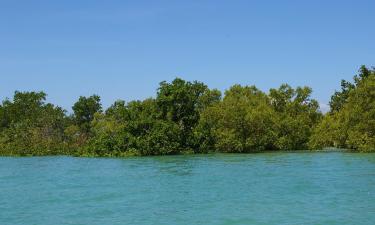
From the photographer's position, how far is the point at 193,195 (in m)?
21.4

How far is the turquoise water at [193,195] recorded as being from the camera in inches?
644

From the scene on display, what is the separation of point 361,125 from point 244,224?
34.5 m

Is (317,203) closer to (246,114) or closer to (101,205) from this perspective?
(101,205)

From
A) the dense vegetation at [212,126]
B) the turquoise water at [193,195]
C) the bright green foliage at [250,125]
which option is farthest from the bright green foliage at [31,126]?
the turquoise water at [193,195]

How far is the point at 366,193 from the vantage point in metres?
20.8

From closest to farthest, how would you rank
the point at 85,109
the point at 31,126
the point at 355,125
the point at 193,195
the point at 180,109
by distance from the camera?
the point at 193,195 → the point at 355,125 → the point at 180,109 → the point at 31,126 → the point at 85,109

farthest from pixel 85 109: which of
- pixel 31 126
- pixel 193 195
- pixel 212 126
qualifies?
pixel 193 195

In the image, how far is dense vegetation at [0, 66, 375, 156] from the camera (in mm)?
48125

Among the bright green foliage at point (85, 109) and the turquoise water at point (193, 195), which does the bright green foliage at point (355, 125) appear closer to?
the turquoise water at point (193, 195)

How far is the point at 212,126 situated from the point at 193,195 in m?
33.9

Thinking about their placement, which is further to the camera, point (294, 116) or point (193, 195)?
point (294, 116)

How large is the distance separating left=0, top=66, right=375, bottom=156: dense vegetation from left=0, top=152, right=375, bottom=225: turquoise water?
49.2 ft

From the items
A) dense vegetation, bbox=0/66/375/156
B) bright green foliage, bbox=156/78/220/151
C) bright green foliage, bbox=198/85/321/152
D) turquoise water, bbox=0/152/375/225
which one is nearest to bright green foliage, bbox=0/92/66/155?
dense vegetation, bbox=0/66/375/156

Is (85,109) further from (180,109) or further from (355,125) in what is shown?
(355,125)
